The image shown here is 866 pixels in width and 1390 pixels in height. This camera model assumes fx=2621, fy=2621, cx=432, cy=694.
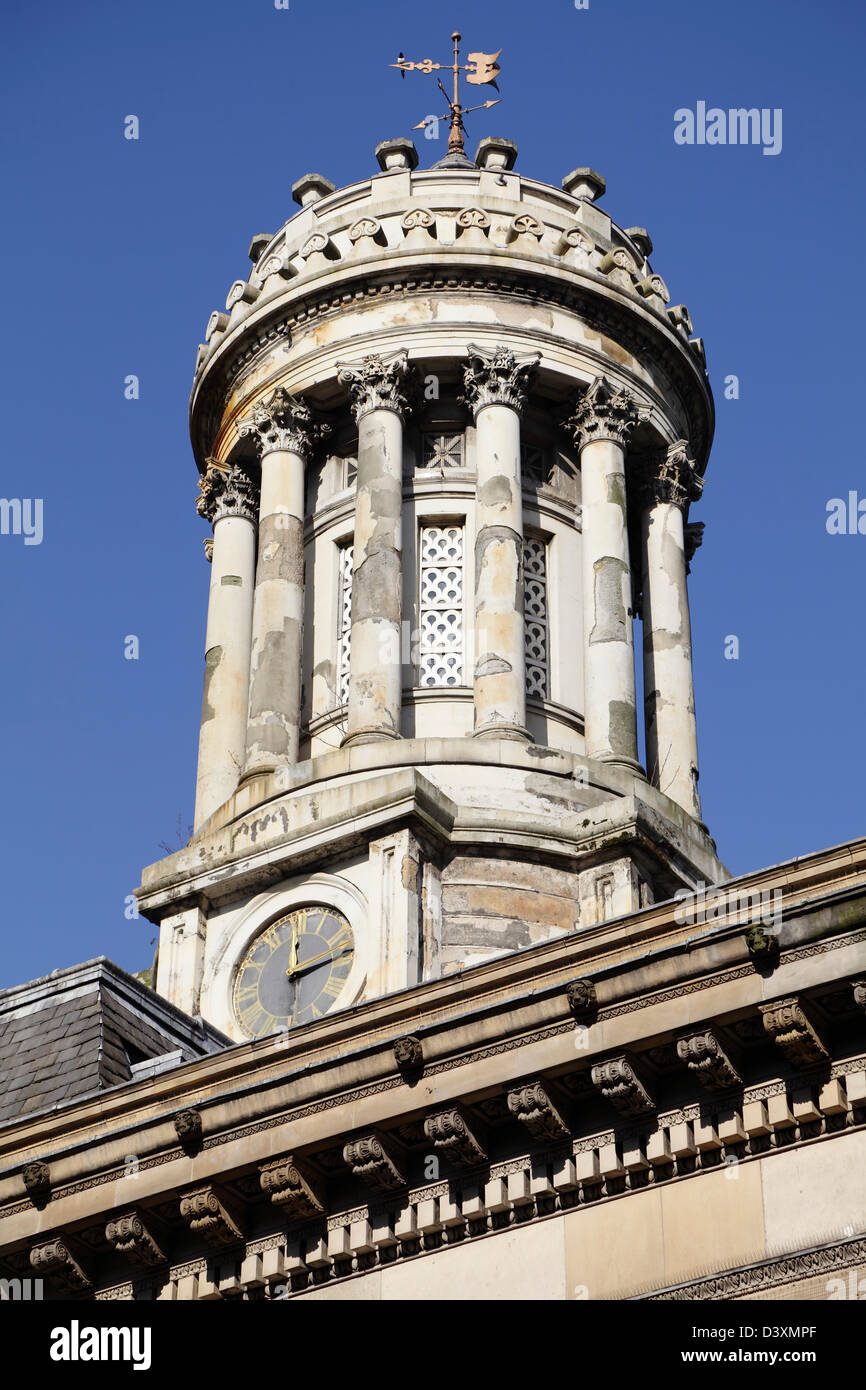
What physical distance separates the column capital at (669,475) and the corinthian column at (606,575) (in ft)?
3.10

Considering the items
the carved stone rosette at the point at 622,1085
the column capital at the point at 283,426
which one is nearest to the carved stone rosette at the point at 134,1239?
the carved stone rosette at the point at 622,1085

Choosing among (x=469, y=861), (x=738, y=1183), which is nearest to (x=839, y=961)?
(x=738, y=1183)

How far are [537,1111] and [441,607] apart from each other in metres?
21.1

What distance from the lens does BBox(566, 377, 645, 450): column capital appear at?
4134 centimetres

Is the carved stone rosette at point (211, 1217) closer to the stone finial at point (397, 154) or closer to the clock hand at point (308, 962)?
the clock hand at point (308, 962)

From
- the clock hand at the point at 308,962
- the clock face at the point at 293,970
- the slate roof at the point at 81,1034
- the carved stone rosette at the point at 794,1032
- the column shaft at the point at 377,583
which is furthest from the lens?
the column shaft at the point at 377,583

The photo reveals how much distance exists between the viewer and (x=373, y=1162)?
19.8 m

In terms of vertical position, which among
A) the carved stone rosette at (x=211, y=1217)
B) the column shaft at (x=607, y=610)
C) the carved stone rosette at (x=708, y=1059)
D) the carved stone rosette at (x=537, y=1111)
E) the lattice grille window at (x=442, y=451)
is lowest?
the carved stone rosette at (x=211, y=1217)

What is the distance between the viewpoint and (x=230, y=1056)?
71.2ft

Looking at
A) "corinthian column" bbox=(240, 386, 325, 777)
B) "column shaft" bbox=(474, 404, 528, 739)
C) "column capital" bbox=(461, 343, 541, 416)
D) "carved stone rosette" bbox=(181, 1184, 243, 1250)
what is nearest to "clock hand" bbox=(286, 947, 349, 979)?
"corinthian column" bbox=(240, 386, 325, 777)

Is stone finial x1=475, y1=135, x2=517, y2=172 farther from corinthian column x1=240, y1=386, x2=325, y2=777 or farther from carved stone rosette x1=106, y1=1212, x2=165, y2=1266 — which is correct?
carved stone rosette x1=106, y1=1212, x2=165, y2=1266

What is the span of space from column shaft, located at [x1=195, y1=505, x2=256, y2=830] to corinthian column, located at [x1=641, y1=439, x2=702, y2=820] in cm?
631

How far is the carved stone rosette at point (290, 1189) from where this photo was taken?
2009 cm

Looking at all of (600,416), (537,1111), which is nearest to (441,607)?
(600,416)
